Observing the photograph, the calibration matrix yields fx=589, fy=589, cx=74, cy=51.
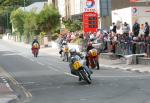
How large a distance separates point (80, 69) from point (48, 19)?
55640 millimetres

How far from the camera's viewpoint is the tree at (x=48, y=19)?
79000 mm

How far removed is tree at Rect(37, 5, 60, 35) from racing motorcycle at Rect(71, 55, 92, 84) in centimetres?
5456

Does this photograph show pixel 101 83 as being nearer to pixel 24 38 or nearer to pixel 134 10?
pixel 134 10

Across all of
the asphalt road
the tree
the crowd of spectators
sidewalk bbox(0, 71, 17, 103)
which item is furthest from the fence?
the tree

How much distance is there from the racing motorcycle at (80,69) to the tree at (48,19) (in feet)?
179

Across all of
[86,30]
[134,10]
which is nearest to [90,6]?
Answer: [86,30]

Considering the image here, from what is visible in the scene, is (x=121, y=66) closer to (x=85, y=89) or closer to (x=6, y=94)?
(x=85, y=89)

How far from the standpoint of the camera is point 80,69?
2403 cm

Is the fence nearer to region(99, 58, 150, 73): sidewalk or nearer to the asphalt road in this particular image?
region(99, 58, 150, 73): sidewalk

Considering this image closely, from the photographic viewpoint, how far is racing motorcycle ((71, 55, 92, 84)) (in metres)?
23.6

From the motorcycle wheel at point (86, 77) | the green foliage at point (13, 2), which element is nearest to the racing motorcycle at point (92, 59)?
the motorcycle wheel at point (86, 77)

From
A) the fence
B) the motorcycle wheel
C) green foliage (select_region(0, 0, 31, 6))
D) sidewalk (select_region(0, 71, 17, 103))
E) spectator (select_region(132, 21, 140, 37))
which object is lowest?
sidewalk (select_region(0, 71, 17, 103))

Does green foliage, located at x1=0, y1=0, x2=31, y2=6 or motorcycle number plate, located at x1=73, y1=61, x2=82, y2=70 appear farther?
green foliage, located at x1=0, y1=0, x2=31, y2=6

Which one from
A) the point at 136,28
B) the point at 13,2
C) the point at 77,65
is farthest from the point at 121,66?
the point at 13,2
